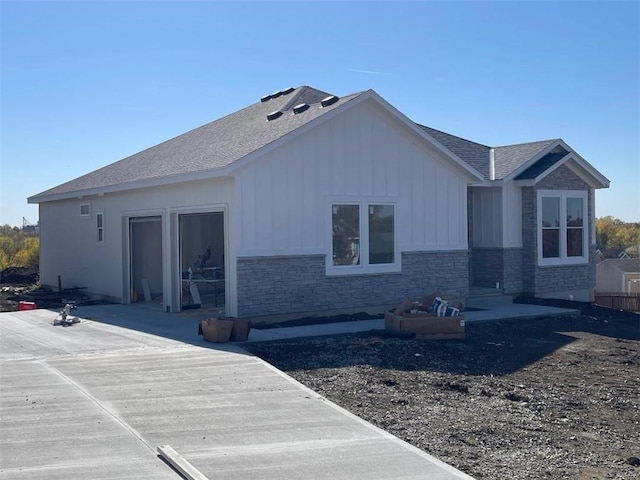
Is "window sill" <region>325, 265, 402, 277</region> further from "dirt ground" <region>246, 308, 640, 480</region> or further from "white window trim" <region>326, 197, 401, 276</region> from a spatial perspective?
"dirt ground" <region>246, 308, 640, 480</region>

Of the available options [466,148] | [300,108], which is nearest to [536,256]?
[466,148]

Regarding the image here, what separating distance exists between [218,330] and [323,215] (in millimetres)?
4370

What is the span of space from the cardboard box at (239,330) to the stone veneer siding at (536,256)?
1035 cm

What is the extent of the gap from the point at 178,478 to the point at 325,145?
35.4ft

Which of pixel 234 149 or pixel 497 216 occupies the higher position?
pixel 234 149

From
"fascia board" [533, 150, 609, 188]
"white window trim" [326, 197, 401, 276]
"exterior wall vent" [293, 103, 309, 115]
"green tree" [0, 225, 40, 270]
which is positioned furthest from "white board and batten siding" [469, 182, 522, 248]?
"green tree" [0, 225, 40, 270]

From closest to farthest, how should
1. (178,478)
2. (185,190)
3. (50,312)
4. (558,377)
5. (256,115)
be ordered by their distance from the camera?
(178,478)
(558,377)
(185,190)
(50,312)
(256,115)

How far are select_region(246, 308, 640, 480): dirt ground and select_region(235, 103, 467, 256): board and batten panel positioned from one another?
290 cm

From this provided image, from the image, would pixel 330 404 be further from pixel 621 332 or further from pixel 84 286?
pixel 84 286

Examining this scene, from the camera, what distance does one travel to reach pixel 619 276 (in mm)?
27922

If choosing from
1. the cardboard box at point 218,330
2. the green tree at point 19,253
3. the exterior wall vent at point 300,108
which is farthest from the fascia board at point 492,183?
the green tree at point 19,253

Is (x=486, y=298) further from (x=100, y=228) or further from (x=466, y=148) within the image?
(x=100, y=228)

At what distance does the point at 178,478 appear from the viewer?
6.44 meters

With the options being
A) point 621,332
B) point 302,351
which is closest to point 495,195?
point 621,332
